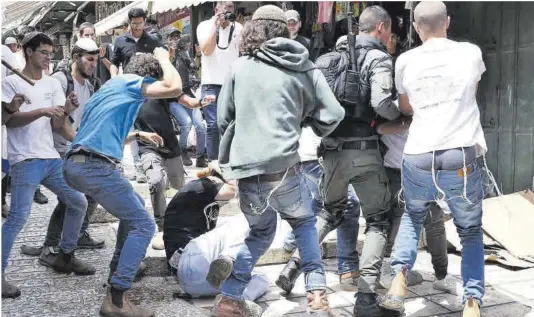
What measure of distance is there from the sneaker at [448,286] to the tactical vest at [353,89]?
1.32 meters

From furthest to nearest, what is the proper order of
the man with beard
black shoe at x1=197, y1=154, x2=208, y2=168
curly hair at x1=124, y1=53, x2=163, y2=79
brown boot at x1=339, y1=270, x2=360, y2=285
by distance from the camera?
black shoe at x1=197, y1=154, x2=208, y2=168, the man with beard, brown boot at x1=339, y1=270, x2=360, y2=285, curly hair at x1=124, y1=53, x2=163, y2=79

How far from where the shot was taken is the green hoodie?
3330 mm

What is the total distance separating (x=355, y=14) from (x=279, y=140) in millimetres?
4909

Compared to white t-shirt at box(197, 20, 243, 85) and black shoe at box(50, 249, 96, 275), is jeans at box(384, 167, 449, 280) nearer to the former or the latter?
black shoe at box(50, 249, 96, 275)

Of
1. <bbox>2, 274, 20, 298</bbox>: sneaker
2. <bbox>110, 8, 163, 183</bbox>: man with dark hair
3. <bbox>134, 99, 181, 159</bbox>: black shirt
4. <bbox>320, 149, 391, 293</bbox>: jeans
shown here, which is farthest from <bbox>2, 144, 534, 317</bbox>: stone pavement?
<bbox>110, 8, 163, 183</bbox>: man with dark hair

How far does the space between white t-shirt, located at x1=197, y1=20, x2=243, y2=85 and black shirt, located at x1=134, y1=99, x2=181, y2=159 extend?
1.43 metres

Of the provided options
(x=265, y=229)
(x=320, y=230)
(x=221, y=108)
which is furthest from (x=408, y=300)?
(x=221, y=108)

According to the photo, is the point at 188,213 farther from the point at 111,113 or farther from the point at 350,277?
the point at 350,277

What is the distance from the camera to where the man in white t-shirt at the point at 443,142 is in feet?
A: 10.9

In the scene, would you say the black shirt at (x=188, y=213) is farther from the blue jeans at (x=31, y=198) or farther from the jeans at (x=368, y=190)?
the jeans at (x=368, y=190)

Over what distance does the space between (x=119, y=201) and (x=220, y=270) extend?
802 mm

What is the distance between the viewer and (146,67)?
4.04m

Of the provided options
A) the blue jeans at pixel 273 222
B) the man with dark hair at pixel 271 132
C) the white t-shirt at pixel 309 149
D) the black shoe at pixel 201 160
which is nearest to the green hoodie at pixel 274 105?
the man with dark hair at pixel 271 132

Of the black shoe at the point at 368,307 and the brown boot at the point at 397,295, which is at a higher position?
the brown boot at the point at 397,295
